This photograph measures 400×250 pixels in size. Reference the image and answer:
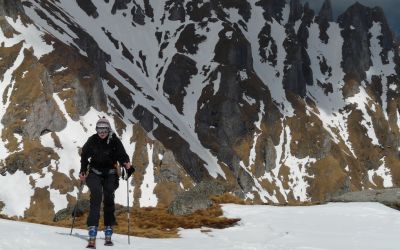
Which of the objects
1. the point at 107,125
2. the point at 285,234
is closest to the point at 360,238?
the point at 285,234

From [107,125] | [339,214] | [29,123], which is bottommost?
[339,214]

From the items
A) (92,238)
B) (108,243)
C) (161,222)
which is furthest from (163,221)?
(92,238)

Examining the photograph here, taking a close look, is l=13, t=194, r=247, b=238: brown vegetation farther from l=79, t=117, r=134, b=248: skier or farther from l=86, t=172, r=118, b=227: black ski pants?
l=79, t=117, r=134, b=248: skier

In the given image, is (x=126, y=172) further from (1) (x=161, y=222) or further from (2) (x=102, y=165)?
(1) (x=161, y=222)

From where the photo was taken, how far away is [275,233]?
1830cm

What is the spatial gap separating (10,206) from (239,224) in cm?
16715

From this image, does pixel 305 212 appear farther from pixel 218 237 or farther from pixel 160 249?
pixel 160 249

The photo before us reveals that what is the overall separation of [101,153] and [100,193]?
1.10m

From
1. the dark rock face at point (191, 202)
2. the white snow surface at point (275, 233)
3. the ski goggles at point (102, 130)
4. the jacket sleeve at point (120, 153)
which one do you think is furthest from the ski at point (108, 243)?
the dark rock face at point (191, 202)

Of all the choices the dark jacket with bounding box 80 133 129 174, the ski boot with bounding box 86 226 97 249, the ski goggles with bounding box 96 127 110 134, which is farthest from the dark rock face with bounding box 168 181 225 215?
the ski boot with bounding box 86 226 97 249

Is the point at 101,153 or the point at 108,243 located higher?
the point at 101,153

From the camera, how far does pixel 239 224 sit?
20078 millimetres

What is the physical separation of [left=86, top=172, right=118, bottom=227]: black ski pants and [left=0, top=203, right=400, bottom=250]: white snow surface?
0.70 metres

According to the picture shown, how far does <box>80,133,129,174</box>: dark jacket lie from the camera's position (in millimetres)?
14469
